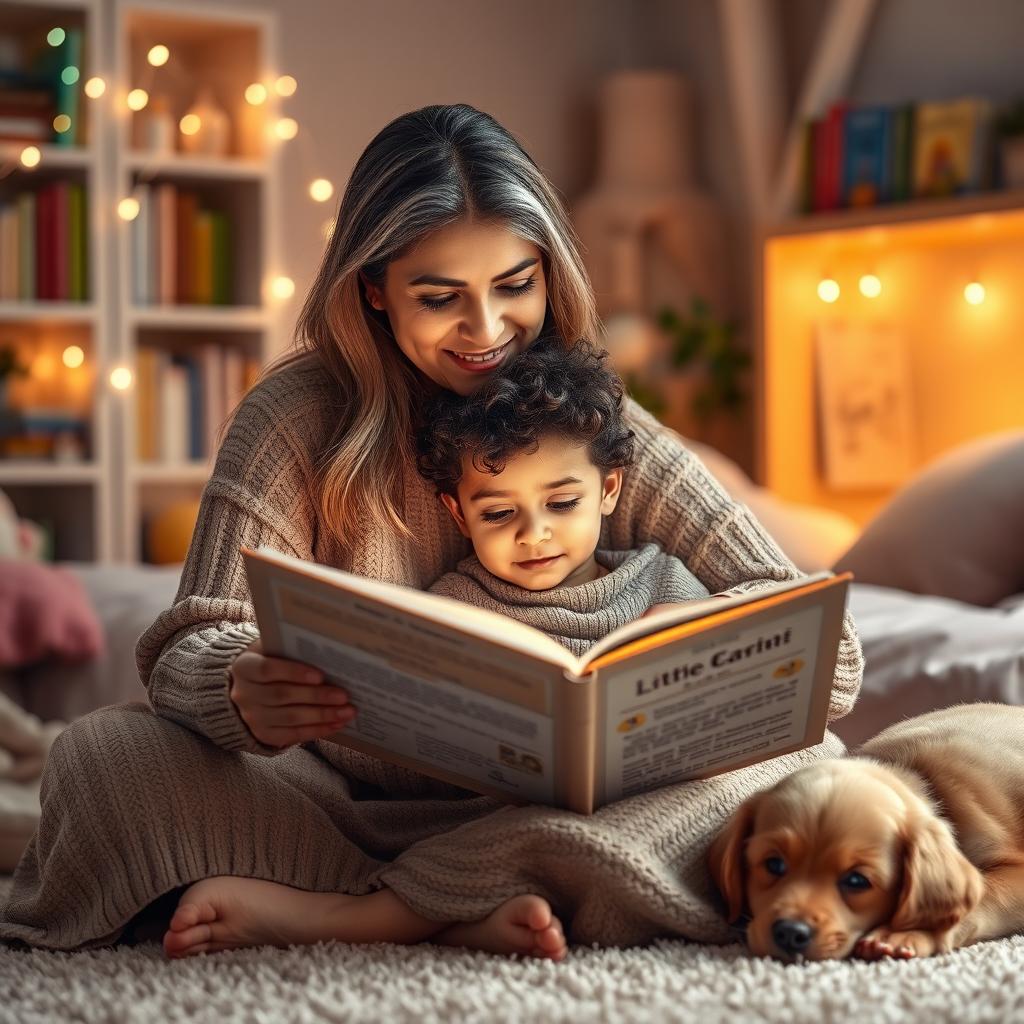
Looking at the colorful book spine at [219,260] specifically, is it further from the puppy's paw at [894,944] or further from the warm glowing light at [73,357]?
the puppy's paw at [894,944]

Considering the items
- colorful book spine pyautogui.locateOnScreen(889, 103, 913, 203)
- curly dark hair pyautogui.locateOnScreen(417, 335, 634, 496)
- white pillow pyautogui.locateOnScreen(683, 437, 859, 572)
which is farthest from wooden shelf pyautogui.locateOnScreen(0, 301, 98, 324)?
curly dark hair pyautogui.locateOnScreen(417, 335, 634, 496)

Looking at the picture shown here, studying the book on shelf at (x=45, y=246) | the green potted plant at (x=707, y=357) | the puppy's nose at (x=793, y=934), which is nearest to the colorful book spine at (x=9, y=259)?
the book on shelf at (x=45, y=246)

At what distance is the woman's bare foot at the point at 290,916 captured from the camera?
1.14 meters

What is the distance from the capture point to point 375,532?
1.39 metres

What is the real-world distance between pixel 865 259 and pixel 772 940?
8.25 feet

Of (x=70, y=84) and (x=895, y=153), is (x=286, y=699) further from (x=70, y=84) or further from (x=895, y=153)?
(x=70, y=84)

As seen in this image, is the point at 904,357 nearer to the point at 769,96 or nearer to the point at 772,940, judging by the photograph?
the point at 769,96

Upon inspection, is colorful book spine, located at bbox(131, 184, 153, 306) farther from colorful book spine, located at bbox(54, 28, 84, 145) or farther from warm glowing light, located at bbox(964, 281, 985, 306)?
warm glowing light, located at bbox(964, 281, 985, 306)

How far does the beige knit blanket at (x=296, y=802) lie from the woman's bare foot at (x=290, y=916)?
2 centimetres

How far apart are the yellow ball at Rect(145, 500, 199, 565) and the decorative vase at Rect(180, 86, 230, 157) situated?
2.82 ft

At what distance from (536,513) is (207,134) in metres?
2.41

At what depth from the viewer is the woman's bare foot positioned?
1.14 m

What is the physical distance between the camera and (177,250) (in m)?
3.48

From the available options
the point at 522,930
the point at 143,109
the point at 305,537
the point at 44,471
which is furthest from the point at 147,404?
the point at 522,930
